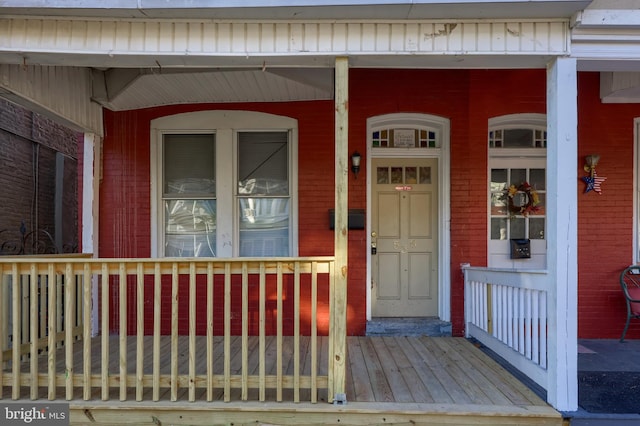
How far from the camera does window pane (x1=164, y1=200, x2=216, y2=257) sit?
4867 mm

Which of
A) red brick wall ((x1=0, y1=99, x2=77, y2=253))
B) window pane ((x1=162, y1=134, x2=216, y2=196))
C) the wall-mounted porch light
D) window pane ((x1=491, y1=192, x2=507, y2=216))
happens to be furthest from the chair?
red brick wall ((x1=0, y1=99, x2=77, y2=253))

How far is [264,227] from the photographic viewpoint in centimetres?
486

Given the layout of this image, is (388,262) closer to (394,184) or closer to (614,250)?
(394,184)

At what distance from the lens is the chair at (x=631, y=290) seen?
4383 millimetres

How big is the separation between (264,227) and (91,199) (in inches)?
77.4

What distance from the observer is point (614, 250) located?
183 inches

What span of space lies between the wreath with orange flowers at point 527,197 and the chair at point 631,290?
1.16m

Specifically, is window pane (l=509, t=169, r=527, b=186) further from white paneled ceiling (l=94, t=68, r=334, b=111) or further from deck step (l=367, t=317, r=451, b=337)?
white paneled ceiling (l=94, t=68, r=334, b=111)

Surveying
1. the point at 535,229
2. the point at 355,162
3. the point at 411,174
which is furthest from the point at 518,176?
the point at 355,162

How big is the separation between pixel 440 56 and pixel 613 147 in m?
3.06

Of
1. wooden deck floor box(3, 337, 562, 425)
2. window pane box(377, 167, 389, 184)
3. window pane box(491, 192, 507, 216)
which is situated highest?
window pane box(377, 167, 389, 184)

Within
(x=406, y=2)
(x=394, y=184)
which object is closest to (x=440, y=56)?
(x=406, y=2)

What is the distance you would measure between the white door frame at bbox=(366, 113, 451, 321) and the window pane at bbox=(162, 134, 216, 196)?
1.90 m

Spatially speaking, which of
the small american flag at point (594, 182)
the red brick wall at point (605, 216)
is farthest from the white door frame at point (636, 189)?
the small american flag at point (594, 182)
